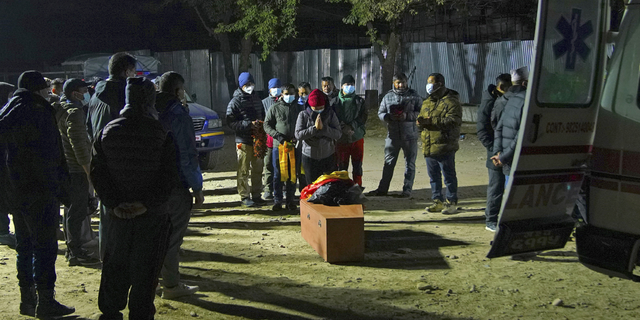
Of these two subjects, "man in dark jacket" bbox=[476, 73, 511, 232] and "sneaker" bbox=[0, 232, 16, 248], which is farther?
"man in dark jacket" bbox=[476, 73, 511, 232]

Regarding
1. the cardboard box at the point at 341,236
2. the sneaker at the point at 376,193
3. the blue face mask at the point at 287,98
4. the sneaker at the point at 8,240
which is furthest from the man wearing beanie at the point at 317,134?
the sneaker at the point at 8,240

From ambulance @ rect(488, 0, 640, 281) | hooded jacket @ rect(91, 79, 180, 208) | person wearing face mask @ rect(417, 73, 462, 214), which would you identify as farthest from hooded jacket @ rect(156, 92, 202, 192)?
person wearing face mask @ rect(417, 73, 462, 214)

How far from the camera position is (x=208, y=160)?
14000 millimetres

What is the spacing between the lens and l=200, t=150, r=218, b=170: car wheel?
45.9 ft

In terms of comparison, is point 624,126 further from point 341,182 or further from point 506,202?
point 341,182

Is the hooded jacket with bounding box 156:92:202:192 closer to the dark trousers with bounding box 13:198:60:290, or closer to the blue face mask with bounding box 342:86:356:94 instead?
the dark trousers with bounding box 13:198:60:290

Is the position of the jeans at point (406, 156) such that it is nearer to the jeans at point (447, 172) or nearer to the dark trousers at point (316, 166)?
the jeans at point (447, 172)

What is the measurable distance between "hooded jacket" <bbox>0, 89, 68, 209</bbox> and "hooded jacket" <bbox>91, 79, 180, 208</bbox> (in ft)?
3.30

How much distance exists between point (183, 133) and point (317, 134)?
3.39 meters

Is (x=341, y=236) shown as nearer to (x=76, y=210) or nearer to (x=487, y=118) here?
(x=487, y=118)

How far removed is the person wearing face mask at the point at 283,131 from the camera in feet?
31.3

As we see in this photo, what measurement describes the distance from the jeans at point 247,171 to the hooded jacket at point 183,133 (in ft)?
14.8

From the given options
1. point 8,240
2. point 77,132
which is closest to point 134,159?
point 77,132

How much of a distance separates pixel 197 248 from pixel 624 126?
16.1 ft
